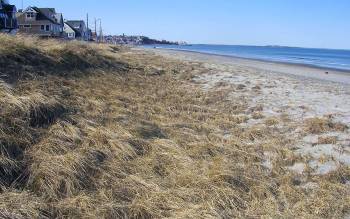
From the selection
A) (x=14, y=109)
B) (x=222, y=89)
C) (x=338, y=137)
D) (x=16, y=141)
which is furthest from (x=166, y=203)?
(x=222, y=89)

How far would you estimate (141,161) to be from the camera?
18.6 feet

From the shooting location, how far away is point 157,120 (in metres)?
8.25

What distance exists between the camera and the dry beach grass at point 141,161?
4488 millimetres

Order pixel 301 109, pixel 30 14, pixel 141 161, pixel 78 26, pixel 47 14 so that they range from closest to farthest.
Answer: pixel 141 161
pixel 301 109
pixel 30 14
pixel 47 14
pixel 78 26

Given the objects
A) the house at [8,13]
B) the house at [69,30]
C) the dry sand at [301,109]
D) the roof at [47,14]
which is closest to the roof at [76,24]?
A: the house at [69,30]

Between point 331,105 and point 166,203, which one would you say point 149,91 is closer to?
point 331,105

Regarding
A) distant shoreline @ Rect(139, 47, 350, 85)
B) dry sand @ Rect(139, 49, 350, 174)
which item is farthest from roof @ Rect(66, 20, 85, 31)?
dry sand @ Rect(139, 49, 350, 174)

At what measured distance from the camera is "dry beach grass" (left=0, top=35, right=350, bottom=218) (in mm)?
4488

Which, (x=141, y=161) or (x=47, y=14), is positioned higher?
(x=47, y=14)

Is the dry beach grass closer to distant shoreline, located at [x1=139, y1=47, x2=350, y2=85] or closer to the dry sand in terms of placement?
the dry sand

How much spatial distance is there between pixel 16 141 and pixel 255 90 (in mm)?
9971

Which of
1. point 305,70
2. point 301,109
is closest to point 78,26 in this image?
point 305,70

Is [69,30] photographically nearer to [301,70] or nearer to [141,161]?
[301,70]

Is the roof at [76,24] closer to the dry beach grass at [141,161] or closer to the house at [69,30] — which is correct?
the house at [69,30]
